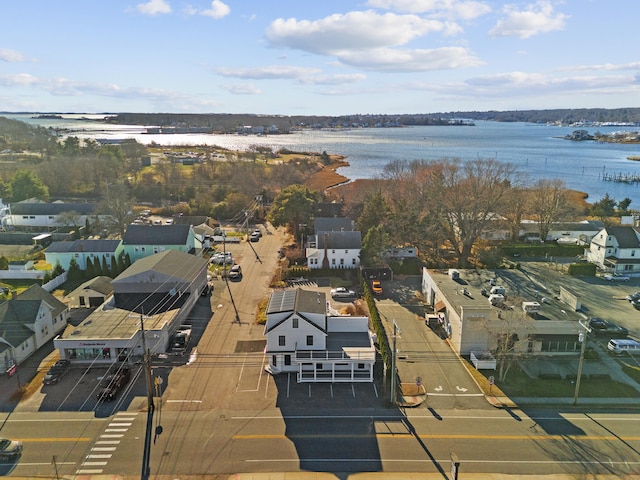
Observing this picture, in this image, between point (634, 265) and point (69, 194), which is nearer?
point (634, 265)

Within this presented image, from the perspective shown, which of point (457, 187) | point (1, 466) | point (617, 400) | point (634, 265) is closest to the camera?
point (1, 466)

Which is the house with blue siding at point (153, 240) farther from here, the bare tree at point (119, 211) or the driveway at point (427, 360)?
the driveway at point (427, 360)

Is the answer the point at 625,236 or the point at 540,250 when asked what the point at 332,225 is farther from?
the point at 625,236

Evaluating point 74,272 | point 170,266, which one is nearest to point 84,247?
point 74,272

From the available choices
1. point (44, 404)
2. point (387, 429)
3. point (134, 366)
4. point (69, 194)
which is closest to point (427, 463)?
point (387, 429)

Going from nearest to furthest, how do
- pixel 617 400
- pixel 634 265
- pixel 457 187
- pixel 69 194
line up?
pixel 617 400 < pixel 634 265 < pixel 457 187 < pixel 69 194

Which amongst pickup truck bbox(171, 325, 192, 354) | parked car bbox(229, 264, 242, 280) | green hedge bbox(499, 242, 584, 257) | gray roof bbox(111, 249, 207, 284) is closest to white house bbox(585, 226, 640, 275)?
green hedge bbox(499, 242, 584, 257)

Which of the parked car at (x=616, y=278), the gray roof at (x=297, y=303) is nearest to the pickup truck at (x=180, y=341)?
the gray roof at (x=297, y=303)

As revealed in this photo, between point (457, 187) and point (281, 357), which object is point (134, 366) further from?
point (457, 187)
